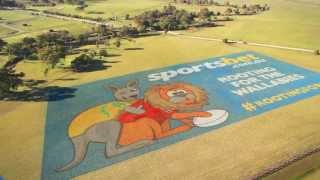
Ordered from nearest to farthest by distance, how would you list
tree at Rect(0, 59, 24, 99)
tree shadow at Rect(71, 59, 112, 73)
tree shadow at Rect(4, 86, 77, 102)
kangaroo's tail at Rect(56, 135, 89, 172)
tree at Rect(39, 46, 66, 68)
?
kangaroo's tail at Rect(56, 135, 89, 172) → tree at Rect(0, 59, 24, 99) → tree shadow at Rect(4, 86, 77, 102) → tree shadow at Rect(71, 59, 112, 73) → tree at Rect(39, 46, 66, 68)

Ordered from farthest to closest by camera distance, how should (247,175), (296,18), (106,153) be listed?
(296,18)
(106,153)
(247,175)

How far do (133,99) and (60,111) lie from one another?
15102 millimetres

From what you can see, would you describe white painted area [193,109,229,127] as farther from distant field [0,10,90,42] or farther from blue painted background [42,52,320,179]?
distant field [0,10,90,42]

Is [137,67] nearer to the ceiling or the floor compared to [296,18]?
nearer to the floor

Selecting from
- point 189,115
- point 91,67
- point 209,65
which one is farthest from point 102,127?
point 209,65

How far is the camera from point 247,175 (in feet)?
171

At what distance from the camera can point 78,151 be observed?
5866 centimetres

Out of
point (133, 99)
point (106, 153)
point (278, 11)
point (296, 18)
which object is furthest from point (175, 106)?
point (278, 11)

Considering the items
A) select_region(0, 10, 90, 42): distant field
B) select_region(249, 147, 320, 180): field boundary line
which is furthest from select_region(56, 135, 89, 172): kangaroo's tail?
select_region(0, 10, 90, 42): distant field

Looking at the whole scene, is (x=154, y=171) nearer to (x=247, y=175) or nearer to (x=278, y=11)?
(x=247, y=175)

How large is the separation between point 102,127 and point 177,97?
63.4 ft

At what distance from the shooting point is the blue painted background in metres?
56.2

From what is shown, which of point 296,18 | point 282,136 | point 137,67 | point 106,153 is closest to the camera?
point 106,153

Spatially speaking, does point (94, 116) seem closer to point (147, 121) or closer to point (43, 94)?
point (147, 121)
